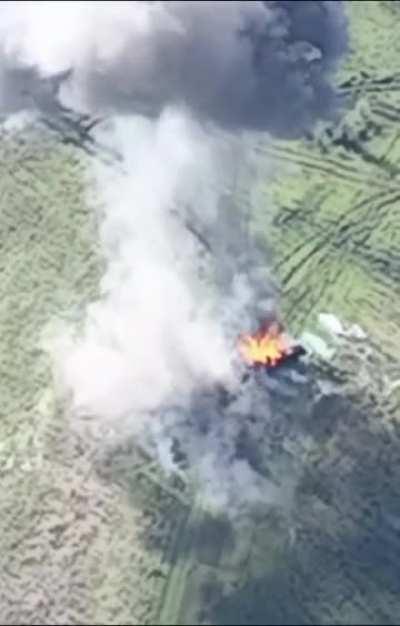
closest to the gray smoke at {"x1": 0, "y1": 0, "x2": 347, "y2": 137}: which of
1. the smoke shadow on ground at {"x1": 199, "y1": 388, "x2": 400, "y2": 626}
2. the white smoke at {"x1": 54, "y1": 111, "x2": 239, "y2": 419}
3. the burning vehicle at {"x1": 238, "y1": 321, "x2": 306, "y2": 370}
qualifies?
the white smoke at {"x1": 54, "y1": 111, "x2": 239, "y2": 419}

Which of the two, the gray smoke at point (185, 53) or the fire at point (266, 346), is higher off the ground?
the gray smoke at point (185, 53)

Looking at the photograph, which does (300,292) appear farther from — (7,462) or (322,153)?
(7,462)

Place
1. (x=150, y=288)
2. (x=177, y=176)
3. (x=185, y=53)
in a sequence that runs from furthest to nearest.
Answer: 1. (x=177, y=176)
2. (x=150, y=288)
3. (x=185, y=53)

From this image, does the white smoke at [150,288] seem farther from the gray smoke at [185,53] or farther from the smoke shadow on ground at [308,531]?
the smoke shadow on ground at [308,531]

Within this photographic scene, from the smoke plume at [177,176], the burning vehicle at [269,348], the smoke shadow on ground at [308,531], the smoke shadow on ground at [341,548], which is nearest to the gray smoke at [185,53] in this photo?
the smoke plume at [177,176]

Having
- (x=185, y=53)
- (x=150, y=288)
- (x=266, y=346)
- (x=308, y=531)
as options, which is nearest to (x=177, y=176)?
(x=150, y=288)

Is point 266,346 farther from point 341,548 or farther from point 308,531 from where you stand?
point 341,548

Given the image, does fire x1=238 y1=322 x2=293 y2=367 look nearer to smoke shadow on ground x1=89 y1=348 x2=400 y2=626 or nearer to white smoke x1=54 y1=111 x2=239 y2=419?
white smoke x1=54 y1=111 x2=239 y2=419
